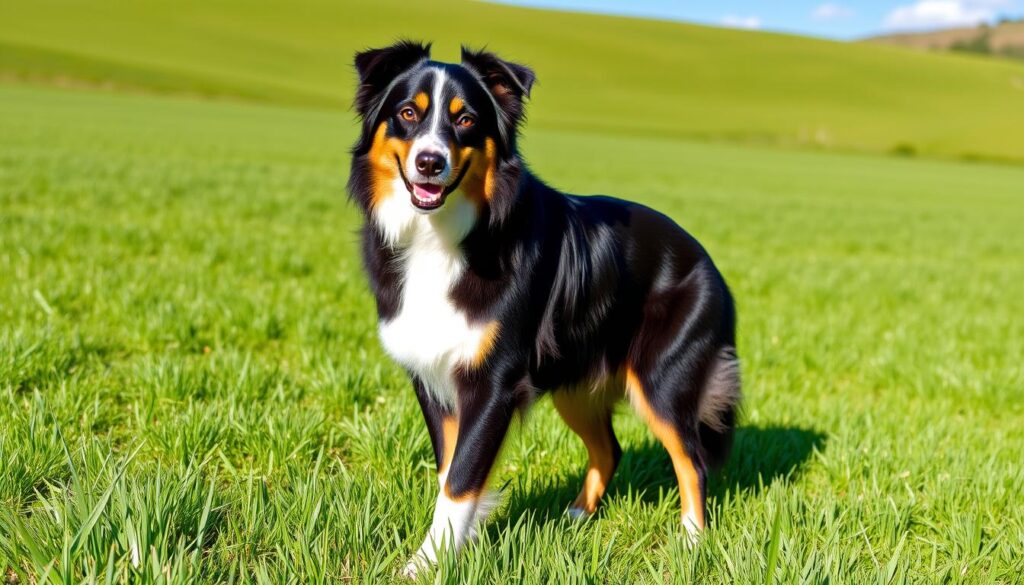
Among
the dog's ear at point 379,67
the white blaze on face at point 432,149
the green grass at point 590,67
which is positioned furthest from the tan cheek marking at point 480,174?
the green grass at point 590,67

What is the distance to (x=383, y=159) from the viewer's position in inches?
121

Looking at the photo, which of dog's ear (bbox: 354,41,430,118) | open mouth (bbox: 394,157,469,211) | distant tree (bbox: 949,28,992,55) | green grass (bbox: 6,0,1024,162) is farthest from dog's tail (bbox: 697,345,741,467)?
distant tree (bbox: 949,28,992,55)

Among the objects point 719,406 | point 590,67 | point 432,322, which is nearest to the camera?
point 432,322

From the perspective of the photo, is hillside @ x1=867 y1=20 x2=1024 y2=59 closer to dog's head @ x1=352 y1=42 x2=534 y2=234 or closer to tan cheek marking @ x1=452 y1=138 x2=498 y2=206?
dog's head @ x1=352 y1=42 x2=534 y2=234

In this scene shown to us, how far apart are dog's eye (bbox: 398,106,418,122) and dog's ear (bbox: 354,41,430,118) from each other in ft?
0.60

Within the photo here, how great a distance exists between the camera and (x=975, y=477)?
12.2 feet

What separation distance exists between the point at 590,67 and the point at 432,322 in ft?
259

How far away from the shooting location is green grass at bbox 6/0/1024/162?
195ft

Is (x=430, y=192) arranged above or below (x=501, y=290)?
above

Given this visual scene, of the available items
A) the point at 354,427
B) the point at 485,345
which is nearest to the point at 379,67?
the point at 485,345

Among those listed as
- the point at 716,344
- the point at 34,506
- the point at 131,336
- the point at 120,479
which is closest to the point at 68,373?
the point at 131,336

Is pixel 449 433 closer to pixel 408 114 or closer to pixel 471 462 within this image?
pixel 471 462

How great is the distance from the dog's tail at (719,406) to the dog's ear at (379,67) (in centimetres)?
179

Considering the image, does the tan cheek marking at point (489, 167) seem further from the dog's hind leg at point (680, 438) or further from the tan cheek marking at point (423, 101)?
the dog's hind leg at point (680, 438)
